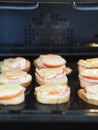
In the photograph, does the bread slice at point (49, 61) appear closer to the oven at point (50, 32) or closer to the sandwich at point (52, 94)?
the oven at point (50, 32)

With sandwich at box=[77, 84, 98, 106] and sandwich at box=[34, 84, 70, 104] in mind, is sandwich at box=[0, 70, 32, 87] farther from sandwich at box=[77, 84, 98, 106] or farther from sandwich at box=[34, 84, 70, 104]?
sandwich at box=[77, 84, 98, 106]

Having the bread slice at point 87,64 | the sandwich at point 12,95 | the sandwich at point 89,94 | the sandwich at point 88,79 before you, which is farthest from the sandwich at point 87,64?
the sandwich at point 12,95

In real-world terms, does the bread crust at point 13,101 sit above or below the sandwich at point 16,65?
below

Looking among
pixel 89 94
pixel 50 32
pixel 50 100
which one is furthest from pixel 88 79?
pixel 50 32

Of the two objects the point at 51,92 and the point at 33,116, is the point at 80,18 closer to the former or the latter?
the point at 51,92

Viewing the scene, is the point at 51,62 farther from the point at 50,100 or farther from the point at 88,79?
the point at 50,100

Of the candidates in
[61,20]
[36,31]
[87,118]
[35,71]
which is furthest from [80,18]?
[87,118]
